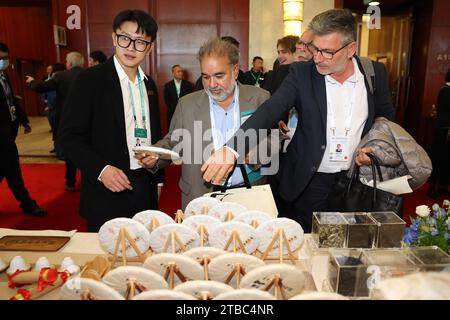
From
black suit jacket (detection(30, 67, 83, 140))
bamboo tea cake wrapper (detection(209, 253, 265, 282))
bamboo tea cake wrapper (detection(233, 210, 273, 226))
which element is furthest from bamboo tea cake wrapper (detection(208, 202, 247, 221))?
black suit jacket (detection(30, 67, 83, 140))

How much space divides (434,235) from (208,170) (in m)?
0.77

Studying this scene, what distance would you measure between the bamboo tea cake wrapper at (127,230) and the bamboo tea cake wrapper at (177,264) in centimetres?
19

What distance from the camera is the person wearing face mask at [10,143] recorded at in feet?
12.1

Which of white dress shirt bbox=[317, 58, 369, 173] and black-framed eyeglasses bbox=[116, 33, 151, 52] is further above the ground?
black-framed eyeglasses bbox=[116, 33, 151, 52]

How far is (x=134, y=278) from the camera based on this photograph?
2.91 ft

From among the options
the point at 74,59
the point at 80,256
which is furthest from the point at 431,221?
the point at 74,59

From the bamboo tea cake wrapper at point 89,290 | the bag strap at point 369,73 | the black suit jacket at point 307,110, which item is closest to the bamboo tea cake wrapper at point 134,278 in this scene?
the bamboo tea cake wrapper at point 89,290

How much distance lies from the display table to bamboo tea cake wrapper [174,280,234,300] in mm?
369

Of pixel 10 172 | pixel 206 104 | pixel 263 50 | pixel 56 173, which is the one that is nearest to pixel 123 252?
pixel 206 104

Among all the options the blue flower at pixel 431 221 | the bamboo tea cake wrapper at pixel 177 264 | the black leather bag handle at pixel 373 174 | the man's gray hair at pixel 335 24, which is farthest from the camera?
the man's gray hair at pixel 335 24

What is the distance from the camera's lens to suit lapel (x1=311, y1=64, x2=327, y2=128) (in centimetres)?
165

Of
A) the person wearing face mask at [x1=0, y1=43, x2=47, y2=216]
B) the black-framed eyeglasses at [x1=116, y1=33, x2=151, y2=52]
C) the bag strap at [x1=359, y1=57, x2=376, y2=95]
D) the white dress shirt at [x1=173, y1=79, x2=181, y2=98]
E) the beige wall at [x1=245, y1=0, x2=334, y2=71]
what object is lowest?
the person wearing face mask at [x1=0, y1=43, x2=47, y2=216]

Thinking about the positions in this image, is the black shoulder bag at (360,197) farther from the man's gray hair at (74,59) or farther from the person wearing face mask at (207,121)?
the man's gray hair at (74,59)

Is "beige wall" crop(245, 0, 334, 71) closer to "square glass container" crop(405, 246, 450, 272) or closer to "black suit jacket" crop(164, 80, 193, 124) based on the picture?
"black suit jacket" crop(164, 80, 193, 124)
